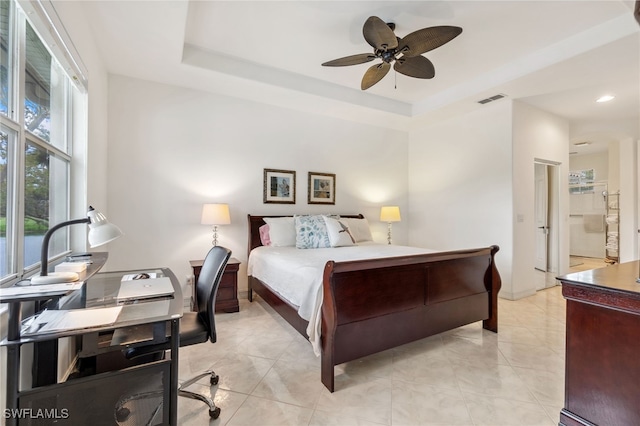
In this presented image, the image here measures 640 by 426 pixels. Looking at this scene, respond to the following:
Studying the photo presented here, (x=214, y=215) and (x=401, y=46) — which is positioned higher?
(x=401, y=46)

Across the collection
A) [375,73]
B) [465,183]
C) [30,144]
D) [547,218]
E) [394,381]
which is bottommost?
[394,381]

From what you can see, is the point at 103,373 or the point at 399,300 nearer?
the point at 103,373

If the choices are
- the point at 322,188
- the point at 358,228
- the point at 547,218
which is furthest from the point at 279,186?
the point at 547,218

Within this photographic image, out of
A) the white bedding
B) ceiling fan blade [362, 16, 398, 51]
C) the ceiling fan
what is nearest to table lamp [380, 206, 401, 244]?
the white bedding

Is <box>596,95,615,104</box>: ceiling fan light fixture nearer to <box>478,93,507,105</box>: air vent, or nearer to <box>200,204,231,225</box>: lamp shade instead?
<box>478,93,507,105</box>: air vent

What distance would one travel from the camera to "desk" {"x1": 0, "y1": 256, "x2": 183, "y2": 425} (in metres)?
0.98

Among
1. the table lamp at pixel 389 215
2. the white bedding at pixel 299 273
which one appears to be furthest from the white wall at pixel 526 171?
the white bedding at pixel 299 273

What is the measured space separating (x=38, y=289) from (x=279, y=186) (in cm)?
314

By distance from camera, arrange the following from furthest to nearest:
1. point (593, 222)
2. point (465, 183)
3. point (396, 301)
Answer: point (593, 222), point (465, 183), point (396, 301)

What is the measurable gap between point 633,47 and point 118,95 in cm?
512

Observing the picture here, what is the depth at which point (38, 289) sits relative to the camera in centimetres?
109

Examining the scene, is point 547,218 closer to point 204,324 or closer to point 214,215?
point 214,215

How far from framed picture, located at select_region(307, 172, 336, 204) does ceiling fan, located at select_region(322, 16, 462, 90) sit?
178cm

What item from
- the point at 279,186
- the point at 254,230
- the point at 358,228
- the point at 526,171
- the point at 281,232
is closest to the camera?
the point at 281,232
